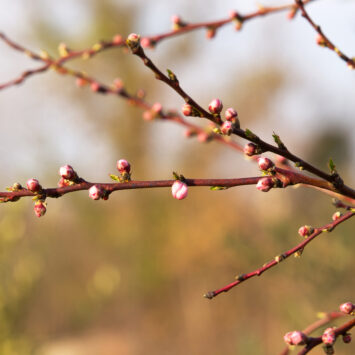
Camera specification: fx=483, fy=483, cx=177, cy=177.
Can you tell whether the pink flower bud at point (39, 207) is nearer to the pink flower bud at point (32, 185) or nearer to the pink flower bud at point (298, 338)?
the pink flower bud at point (32, 185)

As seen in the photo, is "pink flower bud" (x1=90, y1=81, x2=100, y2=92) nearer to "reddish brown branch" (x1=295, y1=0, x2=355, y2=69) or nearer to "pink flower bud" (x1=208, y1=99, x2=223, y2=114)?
"reddish brown branch" (x1=295, y1=0, x2=355, y2=69)

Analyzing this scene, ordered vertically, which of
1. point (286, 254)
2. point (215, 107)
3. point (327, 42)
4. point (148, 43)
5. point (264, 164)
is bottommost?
point (286, 254)

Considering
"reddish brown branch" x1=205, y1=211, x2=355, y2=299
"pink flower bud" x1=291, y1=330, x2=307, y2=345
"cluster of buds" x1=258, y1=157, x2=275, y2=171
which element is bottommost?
"pink flower bud" x1=291, y1=330, x2=307, y2=345

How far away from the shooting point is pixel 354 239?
194 inches

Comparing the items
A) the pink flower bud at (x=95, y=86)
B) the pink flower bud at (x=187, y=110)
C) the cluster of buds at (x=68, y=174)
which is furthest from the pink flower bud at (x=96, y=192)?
the pink flower bud at (x=95, y=86)

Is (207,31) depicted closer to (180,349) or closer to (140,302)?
(180,349)

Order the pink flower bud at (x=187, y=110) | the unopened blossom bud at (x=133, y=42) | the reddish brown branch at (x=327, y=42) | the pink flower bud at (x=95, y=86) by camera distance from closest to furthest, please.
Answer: the unopened blossom bud at (x=133, y=42)
the pink flower bud at (x=187, y=110)
the reddish brown branch at (x=327, y=42)
the pink flower bud at (x=95, y=86)

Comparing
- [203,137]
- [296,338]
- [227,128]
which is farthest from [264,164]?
[203,137]

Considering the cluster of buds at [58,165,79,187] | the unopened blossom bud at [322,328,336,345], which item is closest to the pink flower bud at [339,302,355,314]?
the unopened blossom bud at [322,328,336,345]

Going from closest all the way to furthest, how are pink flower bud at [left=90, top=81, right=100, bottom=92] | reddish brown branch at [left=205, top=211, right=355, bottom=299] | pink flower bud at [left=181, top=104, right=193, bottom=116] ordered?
pink flower bud at [left=181, top=104, right=193, bottom=116] < reddish brown branch at [left=205, top=211, right=355, bottom=299] < pink flower bud at [left=90, top=81, right=100, bottom=92]

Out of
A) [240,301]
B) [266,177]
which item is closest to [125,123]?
[240,301]

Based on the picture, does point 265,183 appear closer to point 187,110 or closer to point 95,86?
point 187,110

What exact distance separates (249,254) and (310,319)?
0.86 meters

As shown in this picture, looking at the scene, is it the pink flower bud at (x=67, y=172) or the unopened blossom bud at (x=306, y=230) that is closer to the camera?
the pink flower bud at (x=67, y=172)
